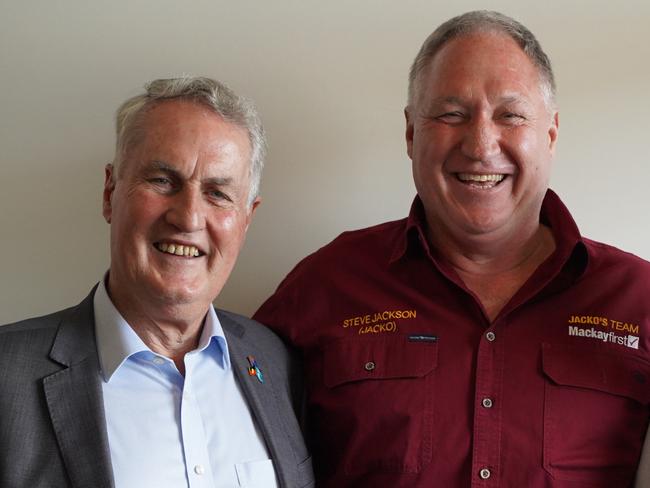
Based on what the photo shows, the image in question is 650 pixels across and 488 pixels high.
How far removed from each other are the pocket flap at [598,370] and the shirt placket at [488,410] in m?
0.12

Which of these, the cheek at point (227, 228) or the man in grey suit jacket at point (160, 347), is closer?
the man in grey suit jacket at point (160, 347)

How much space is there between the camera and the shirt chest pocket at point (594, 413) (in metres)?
1.83

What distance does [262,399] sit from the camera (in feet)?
6.23

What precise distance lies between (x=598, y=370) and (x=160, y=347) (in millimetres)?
1097

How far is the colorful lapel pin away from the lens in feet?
6.35

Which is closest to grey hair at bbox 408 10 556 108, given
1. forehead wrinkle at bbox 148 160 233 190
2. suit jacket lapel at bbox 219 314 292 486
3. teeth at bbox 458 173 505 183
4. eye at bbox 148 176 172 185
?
teeth at bbox 458 173 505 183

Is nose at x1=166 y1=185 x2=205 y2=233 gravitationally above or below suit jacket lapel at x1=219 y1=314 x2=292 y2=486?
above

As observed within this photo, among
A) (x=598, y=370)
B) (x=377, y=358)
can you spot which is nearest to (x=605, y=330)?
(x=598, y=370)

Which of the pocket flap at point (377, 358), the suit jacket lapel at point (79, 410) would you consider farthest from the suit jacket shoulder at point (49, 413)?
the pocket flap at point (377, 358)

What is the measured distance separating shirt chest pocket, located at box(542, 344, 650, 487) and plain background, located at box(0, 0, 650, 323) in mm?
638

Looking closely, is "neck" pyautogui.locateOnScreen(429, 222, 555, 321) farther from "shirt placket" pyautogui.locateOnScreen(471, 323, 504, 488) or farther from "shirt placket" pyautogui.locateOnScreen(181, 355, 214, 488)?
"shirt placket" pyautogui.locateOnScreen(181, 355, 214, 488)

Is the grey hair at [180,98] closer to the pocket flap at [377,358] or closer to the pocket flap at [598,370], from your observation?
the pocket flap at [377,358]

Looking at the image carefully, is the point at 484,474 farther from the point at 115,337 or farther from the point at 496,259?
the point at 115,337

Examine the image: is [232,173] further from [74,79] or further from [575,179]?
[575,179]
